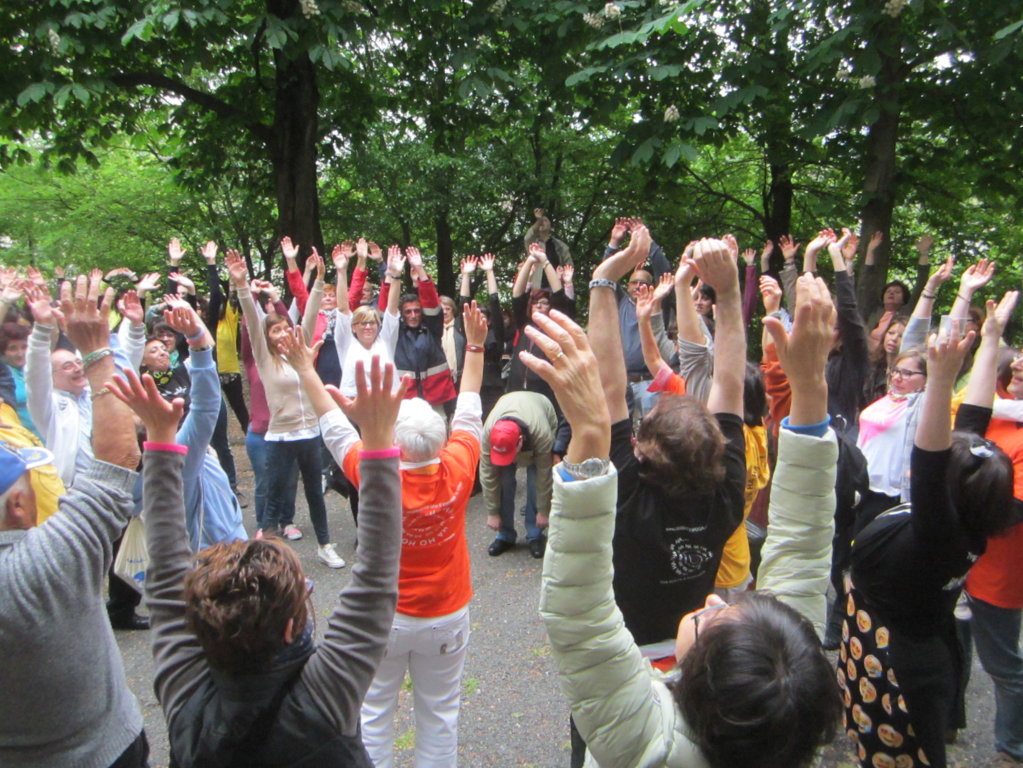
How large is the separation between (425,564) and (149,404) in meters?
1.17

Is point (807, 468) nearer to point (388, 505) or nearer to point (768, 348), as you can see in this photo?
point (388, 505)

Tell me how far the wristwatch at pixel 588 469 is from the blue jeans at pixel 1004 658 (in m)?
2.35

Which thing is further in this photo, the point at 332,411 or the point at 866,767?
the point at 332,411

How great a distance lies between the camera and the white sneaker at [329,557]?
5234mm

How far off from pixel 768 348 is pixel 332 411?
93.1 inches

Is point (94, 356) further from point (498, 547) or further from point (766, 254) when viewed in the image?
point (766, 254)

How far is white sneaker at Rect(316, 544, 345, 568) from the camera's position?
523 cm

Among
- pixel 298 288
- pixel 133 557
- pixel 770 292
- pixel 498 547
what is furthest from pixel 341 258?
pixel 770 292

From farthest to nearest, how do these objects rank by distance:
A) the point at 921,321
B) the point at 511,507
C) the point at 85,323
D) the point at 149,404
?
the point at 511,507, the point at 921,321, the point at 85,323, the point at 149,404

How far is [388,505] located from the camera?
1645mm

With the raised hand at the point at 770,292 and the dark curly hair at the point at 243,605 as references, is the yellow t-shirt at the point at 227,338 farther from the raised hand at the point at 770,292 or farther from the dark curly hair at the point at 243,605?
the dark curly hair at the point at 243,605

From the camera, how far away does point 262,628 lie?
4.71 feet

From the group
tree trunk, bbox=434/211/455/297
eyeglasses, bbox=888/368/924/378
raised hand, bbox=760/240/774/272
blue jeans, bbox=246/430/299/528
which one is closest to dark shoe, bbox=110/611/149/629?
blue jeans, bbox=246/430/299/528

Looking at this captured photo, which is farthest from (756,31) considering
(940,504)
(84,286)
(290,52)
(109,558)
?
(109,558)
